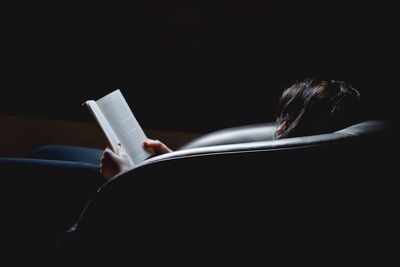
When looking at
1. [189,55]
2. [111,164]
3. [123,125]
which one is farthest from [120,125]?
[189,55]

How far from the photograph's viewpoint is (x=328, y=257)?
957mm

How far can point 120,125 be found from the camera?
1365 millimetres

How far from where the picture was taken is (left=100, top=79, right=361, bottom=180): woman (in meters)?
1.14

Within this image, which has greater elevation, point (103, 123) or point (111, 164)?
point (103, 123)

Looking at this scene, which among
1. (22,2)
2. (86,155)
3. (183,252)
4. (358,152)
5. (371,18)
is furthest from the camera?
(22,2)

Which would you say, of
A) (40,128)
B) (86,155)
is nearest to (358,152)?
(86,155)

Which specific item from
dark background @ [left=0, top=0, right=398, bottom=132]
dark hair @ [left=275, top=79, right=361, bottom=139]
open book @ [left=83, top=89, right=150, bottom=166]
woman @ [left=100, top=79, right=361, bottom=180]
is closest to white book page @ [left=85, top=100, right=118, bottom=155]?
open book @ [left=83, top=89, right=150, bottom=166]

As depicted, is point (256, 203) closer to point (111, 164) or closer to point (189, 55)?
point (111, 164)

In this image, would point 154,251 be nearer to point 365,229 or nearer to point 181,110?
point 365,229

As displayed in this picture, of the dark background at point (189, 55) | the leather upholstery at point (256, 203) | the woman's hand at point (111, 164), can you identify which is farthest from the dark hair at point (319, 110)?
the dark background at point (189, 55)

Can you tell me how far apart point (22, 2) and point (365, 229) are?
228 centimetres

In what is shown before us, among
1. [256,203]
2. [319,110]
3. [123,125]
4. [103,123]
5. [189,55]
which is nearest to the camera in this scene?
[256,203]

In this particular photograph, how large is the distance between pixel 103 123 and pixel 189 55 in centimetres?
122

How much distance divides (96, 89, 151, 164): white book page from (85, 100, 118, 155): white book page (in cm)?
4
